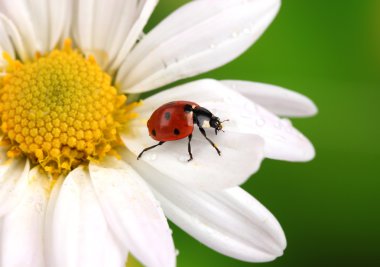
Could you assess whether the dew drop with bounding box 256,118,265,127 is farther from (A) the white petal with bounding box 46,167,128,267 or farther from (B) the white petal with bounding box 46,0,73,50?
(B) the white petal with bounding box 46,0,73,50

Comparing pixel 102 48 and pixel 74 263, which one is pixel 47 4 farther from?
pixel 74 263

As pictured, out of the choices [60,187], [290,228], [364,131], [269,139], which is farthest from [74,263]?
[364,131]

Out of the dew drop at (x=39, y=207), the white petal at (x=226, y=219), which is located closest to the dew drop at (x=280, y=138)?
the white petal at (x=226, y=219)

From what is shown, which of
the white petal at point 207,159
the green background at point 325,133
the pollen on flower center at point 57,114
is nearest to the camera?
the white petal at point 207,159

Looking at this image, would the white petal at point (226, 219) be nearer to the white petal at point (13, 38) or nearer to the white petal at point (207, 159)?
the white petal at point (207, 159)

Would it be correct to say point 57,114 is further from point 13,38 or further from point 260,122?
point 260,122

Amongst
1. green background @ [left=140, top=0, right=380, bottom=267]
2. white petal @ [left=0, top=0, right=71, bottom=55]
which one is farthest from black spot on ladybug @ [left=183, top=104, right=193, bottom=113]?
green background @ [left=140, top=0, right=380, bottom=267]
